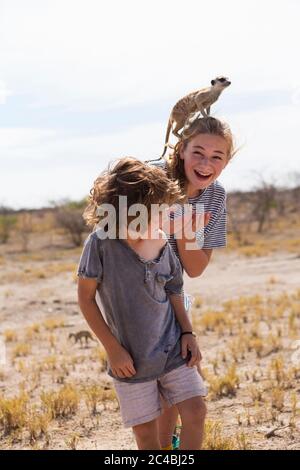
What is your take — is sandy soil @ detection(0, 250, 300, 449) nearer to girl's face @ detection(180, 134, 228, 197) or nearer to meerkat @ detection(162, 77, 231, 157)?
girl's face @ detection(180, 134, 228, 197)

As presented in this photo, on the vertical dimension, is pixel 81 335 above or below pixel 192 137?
below

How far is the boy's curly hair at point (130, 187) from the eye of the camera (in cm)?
281

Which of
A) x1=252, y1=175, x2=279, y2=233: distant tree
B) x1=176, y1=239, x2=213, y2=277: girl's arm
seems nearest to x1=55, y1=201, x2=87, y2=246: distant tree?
x1=252, y1=175, x2=279, y2=233: distant tree

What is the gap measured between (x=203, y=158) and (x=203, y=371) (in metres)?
3.69

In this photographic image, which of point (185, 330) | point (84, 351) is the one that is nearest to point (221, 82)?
point (185, 330)

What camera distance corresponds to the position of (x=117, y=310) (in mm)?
2898

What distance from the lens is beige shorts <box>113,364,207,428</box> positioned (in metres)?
2.92

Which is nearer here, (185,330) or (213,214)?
(185,330)

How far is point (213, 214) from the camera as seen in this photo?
351 centimetres

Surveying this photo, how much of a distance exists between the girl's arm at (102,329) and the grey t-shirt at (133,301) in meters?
0.04

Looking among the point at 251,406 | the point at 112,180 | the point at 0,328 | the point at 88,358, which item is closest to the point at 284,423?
the point at 251,406

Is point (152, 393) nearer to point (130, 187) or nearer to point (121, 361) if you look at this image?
point (121, 361)

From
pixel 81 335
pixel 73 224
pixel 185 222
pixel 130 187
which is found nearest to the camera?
pixel 130 187
